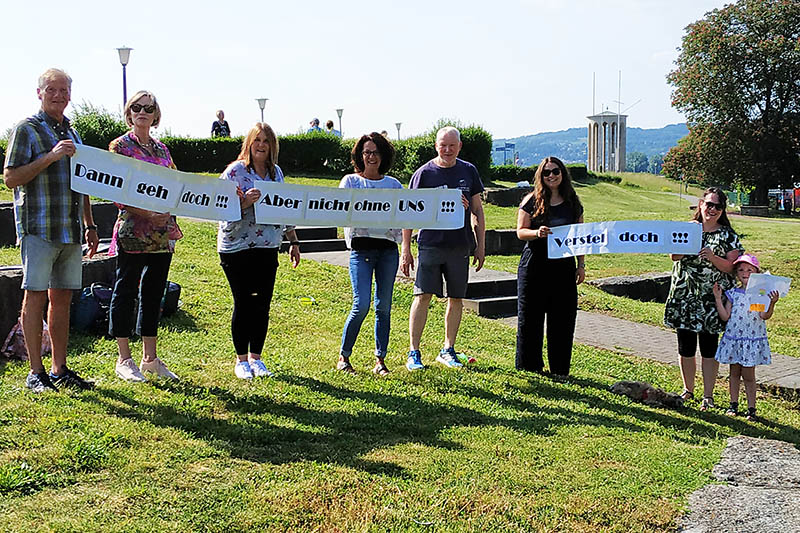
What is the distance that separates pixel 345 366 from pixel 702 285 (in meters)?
2.77

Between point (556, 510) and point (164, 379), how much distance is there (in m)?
3.14

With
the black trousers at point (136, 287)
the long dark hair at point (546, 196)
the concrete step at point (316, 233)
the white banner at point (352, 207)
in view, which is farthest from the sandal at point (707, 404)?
the concrete step at point (316, 233)

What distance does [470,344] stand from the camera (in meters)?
8.91

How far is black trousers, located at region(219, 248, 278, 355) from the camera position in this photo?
6355 millimetres

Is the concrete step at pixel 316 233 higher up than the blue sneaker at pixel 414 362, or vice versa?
the concrete step at pixel 316 233

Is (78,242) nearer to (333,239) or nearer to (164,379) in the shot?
(164,379)

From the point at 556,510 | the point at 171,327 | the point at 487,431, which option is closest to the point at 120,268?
the point at 171,327

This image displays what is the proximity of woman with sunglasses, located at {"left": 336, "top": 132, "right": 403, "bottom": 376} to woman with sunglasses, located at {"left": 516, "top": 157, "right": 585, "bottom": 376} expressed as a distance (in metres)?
1.07

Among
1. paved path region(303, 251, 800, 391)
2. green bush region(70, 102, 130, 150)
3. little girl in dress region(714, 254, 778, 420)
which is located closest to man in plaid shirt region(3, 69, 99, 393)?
little girl in dress region(714, 254, 778, 420)

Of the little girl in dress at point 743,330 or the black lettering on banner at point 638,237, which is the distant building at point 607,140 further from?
the little girl in dress at point 743,330

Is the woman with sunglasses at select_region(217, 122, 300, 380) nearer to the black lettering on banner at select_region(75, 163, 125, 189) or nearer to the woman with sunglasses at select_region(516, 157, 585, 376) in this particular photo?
the black lettering on banner at select_region(75, 163, 125, 189)

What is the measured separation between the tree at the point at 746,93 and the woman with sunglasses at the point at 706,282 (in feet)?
130

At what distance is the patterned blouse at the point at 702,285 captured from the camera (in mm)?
6617

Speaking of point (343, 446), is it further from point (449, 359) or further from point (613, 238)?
point (613, 238)
